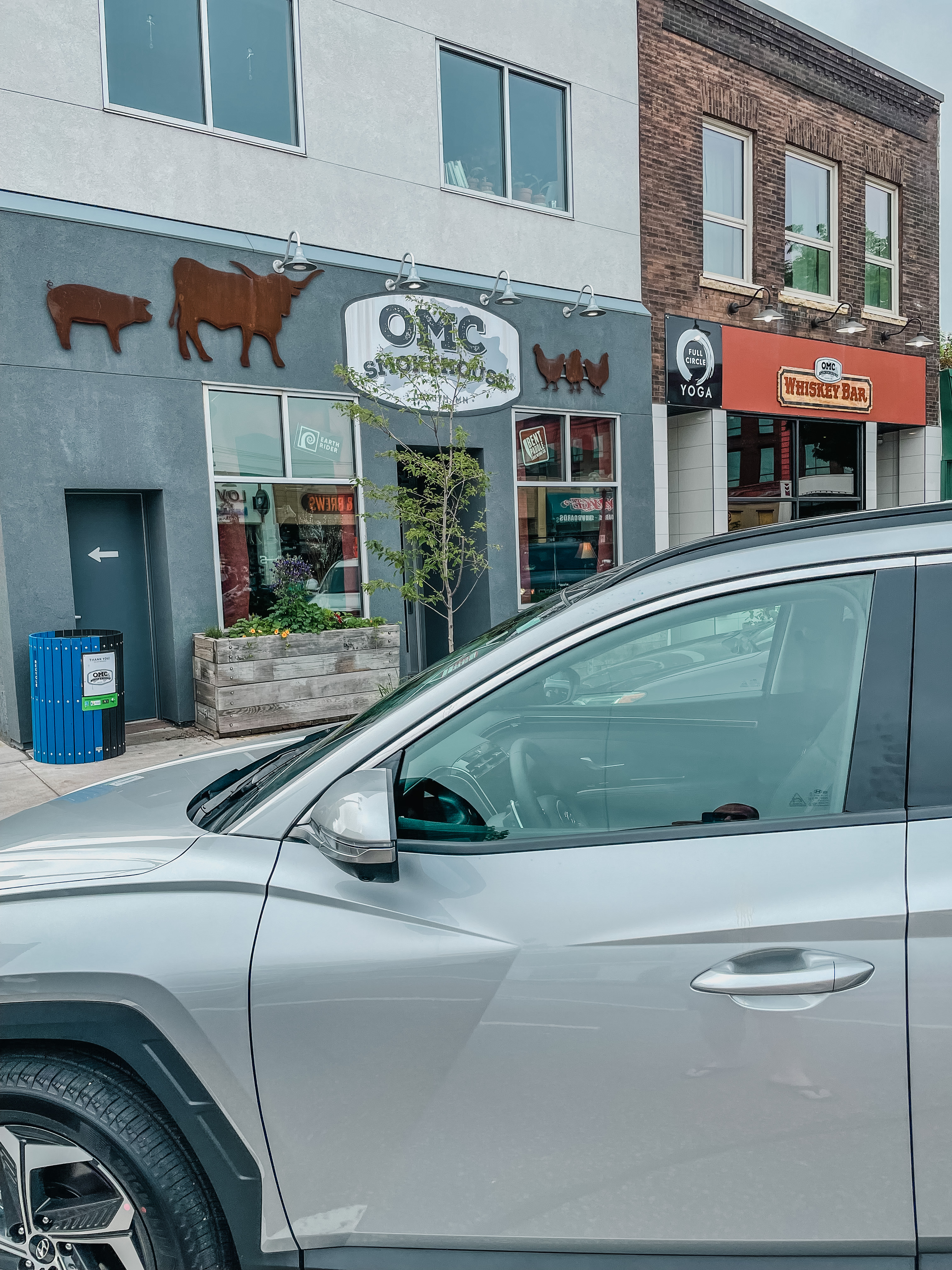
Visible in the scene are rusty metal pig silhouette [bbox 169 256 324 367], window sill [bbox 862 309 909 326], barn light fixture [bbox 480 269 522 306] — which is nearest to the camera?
rusty metal pig silhouette [bbox 169 256 324 367]

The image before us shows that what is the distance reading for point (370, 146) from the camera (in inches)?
395

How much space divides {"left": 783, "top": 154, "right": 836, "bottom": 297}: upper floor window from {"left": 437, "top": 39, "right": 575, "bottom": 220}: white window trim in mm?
4133

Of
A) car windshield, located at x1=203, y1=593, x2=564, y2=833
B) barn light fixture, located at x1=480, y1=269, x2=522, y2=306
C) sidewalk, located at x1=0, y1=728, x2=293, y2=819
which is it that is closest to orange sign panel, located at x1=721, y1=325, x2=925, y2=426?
barn light fixture, located at x1=480, y1=269, x2=522, y2=306

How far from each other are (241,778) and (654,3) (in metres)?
13.4

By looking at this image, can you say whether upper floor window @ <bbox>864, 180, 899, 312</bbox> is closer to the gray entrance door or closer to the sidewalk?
the gray entrance door

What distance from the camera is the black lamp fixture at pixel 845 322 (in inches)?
564

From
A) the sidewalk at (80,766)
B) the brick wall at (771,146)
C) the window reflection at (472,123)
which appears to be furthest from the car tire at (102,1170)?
the brick wall at (771,146)

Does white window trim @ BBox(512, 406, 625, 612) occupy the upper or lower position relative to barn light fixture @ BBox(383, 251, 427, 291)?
lower

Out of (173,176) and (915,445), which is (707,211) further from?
(173,176)

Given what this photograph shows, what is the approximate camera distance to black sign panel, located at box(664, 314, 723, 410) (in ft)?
41.4

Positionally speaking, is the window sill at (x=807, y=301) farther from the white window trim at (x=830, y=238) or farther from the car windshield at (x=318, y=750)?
the car windshield at (x=318, y=750)

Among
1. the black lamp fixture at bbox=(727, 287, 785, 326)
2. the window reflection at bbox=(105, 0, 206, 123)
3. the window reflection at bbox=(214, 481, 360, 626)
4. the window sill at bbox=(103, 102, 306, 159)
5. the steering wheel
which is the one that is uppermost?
the window reflection at bbox=(105, 0, 206, 123)

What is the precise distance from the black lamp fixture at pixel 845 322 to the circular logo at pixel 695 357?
8.13 ft

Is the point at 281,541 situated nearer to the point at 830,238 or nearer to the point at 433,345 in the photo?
the point at 433,345
